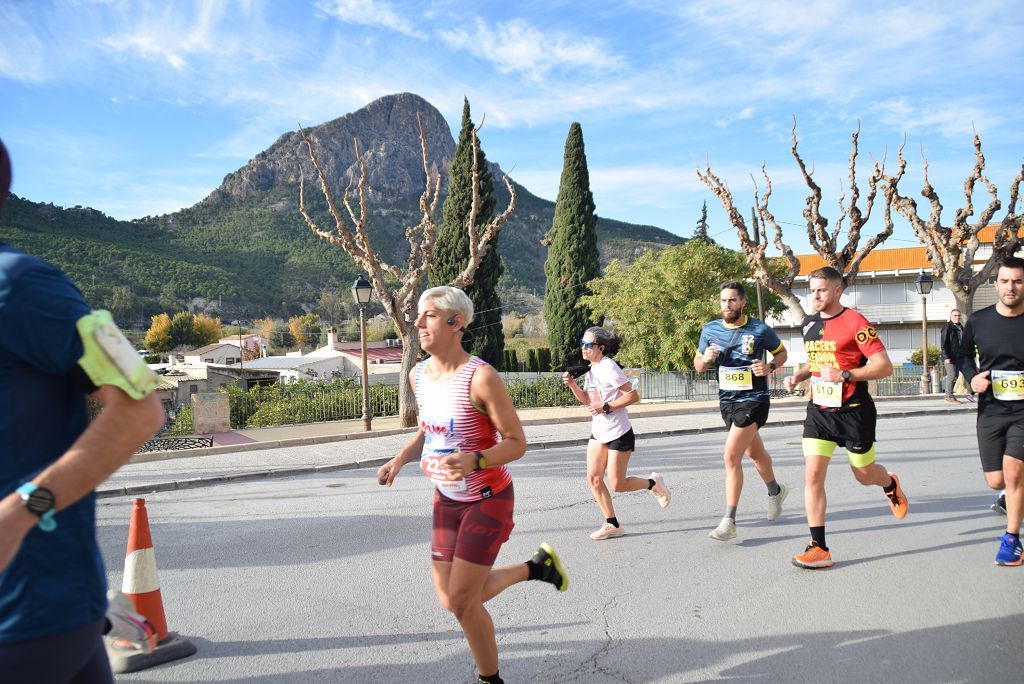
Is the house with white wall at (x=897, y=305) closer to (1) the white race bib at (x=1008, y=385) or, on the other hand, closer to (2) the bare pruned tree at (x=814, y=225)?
(2) the bare pruned tree at (x=814, y=225)

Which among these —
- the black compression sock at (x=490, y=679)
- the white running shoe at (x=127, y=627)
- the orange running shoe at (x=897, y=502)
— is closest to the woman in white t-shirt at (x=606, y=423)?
the orange running shoe at (x=897, y=502)

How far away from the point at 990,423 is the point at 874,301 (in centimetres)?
5372

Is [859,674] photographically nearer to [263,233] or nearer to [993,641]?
[993,641]

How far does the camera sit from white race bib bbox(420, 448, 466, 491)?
352 centimetres

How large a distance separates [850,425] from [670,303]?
25340 mm

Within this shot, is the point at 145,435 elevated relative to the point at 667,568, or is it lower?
elevated

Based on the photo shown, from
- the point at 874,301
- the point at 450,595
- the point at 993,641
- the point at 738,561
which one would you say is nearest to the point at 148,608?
the point at 450,595

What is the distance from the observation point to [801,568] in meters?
5.63

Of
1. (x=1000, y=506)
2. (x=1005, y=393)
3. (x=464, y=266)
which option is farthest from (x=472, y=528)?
(x=464, y=266)

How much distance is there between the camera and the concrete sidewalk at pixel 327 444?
11453 mm

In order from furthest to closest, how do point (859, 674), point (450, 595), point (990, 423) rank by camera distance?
point (990, 423) → point (859, 674) → point (450, 595)

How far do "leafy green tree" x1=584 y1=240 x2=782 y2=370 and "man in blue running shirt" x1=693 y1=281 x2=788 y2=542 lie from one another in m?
22.5

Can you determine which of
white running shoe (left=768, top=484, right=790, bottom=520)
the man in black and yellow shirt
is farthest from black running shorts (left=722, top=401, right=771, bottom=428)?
white running shoe (left=768, top=484, right=790, bottom=520)

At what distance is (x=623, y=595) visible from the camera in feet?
16.9
